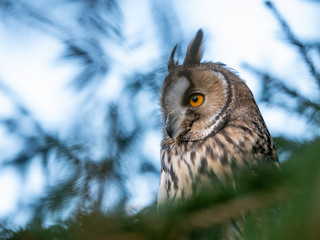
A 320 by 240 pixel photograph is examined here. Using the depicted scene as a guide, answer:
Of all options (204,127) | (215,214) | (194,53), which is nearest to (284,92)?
(204,127)

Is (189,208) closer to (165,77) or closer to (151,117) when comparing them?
(151,117)

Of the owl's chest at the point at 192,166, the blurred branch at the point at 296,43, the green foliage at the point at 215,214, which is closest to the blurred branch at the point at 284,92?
the blurred branch at the point at 296,43

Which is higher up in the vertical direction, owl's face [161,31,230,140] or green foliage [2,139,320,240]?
owl's face [161,31,230,140]

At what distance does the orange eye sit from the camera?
198 cm

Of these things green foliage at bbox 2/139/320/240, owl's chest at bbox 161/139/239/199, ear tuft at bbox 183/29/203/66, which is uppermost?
ear tuft at bbox 183/29/203/66

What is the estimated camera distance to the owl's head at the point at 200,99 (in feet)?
6.38

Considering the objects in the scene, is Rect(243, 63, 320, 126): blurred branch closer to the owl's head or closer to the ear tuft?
the owl's head

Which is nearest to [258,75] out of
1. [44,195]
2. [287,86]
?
[287,86]

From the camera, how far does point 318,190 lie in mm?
448

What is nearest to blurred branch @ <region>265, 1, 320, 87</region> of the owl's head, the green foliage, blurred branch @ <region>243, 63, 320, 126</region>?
blurred branch @ <region>243, 63, 320, 126</region>

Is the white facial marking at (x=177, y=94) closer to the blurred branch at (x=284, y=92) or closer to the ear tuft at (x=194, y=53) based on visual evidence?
the ear tuft at (x=194, y=53)

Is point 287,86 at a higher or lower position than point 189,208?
higher

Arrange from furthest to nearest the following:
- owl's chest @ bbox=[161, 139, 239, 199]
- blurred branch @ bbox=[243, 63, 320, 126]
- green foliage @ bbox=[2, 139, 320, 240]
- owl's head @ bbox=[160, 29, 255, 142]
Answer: owl's head @ bbox=[160, 29, 255, 142]
owl's chest @ bbox=[161, 139, 239, 199]
blurred branch @ bbox=[243, 63, 320, 126]
green foliage @ bbox=[2, 139, 320, 240]

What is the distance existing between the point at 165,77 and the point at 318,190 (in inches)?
64.5
